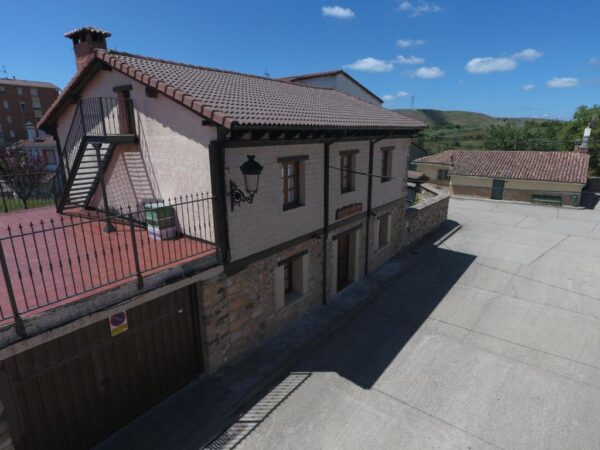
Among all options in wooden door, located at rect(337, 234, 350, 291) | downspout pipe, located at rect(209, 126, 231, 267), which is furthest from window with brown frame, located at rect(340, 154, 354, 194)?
downspout pipe, located at rect(209, 126, 231, 267)

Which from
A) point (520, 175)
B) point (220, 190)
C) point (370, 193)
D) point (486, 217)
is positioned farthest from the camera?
point (520, 175)

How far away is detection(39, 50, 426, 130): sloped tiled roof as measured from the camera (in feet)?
23.1

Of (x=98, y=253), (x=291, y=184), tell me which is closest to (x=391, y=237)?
(x=291, y=184)

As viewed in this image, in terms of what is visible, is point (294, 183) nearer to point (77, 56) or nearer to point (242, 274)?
point (242, 274)

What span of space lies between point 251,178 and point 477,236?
50.8 feet

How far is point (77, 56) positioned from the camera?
973 cm

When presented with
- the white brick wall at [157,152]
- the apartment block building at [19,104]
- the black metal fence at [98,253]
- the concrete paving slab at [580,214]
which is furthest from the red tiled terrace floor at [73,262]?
the apartment block building at [19,104]

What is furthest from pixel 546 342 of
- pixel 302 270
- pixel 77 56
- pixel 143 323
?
pixel 77 56

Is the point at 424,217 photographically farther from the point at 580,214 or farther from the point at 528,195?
the point at 528,195

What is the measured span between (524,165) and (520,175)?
1858mm

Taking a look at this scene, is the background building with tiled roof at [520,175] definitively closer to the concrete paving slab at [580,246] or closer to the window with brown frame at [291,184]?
the concrete paving slab at [580,246]

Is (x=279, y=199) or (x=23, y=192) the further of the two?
(x=23, y=192)

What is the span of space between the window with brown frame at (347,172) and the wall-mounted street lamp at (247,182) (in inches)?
168

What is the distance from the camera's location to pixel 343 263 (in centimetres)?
1240
